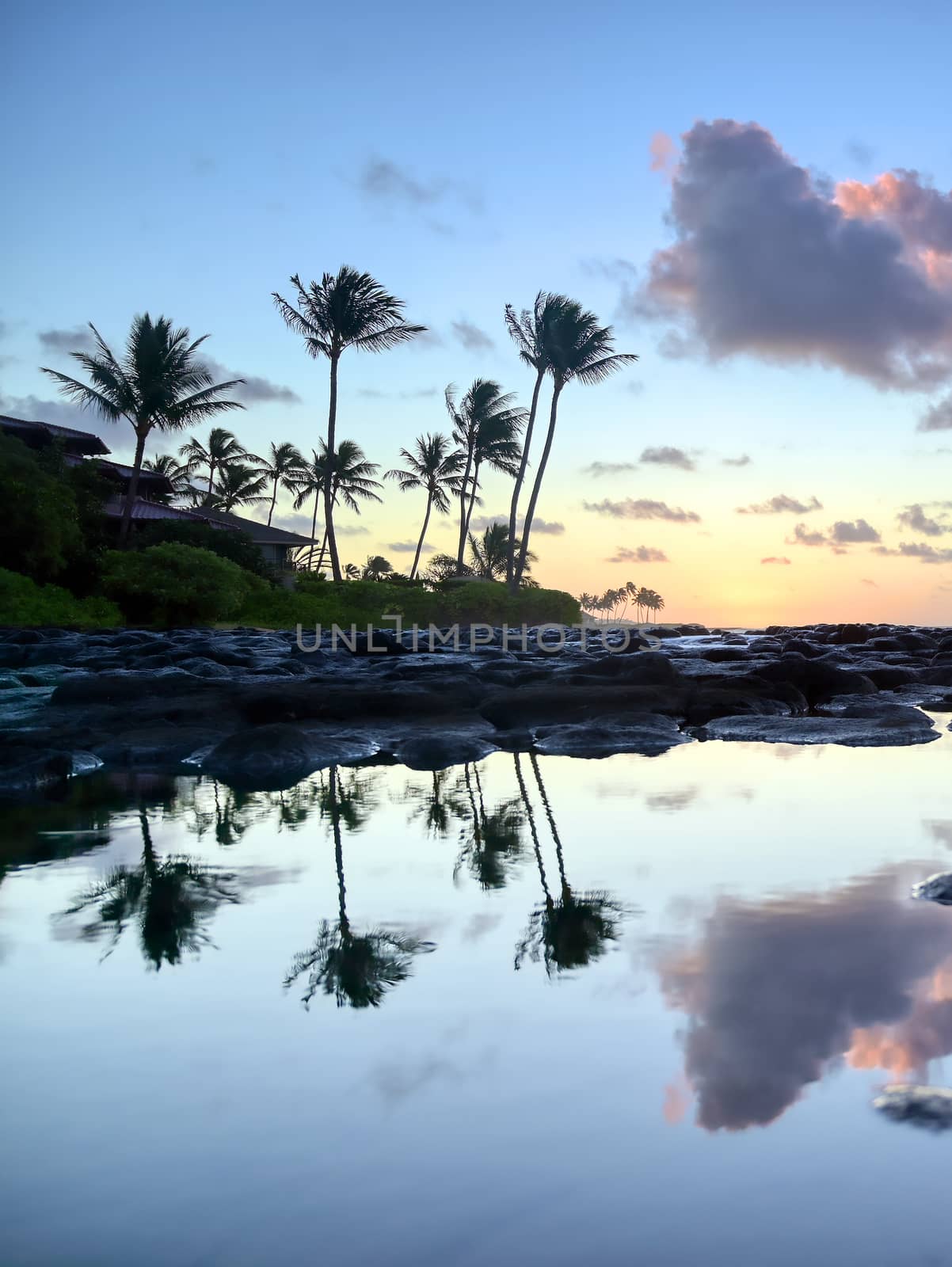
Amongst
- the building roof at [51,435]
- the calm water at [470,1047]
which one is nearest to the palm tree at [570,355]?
the building roof at [51,435]

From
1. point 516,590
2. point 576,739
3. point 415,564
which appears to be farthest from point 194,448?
point 576,739

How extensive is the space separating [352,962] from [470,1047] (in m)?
0.55

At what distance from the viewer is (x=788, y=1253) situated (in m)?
1.27

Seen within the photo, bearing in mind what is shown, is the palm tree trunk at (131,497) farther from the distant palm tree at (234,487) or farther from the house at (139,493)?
the distant palm tree at (234,487)

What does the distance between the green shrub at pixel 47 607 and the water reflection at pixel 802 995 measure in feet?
73.2

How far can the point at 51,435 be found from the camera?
32.3 meters

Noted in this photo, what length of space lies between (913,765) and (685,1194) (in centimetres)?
455

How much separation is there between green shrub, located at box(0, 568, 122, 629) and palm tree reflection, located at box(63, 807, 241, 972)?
20811 millimetres

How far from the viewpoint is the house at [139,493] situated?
32.9 m

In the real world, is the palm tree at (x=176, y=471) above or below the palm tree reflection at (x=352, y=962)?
above

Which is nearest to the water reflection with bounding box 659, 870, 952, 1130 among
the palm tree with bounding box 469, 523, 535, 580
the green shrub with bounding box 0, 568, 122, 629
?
the green shrub with bounding box 0, 568, 122, 629

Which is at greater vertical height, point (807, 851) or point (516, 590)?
point (516, 590)

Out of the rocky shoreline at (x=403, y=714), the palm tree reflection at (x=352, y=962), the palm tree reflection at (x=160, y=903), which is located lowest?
the palm tree reflection at (x=160, y=903)

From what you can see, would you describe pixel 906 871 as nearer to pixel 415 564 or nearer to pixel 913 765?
pixel 913 765
